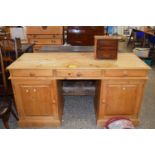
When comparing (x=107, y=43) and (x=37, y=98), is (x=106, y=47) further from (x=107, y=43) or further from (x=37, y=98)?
(x=37, y=98)

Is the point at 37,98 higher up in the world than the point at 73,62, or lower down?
lower down

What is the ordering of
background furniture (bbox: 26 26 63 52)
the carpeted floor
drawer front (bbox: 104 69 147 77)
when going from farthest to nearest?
background furniture (bbox: 26 26 63 52), the carpeted floor, drawer front (bbox: 104 69 147 77)

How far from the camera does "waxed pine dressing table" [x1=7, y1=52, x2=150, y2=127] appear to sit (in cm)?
156

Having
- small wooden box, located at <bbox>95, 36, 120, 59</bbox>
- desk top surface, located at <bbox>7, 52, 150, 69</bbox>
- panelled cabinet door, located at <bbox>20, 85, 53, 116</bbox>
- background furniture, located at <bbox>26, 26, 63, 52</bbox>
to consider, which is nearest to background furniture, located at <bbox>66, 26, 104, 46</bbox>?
A: background furniture, located at <bbox>26, 26, 63, 52</bbox>

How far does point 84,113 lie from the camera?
7.02 feet

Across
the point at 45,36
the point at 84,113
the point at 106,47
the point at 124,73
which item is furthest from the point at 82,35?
the point at 124,73

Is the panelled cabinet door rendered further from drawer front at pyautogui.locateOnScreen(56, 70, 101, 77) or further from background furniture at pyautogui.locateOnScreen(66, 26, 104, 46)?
background furniture at pyautogui.locateOnScreen(66, 26, 104, 46)

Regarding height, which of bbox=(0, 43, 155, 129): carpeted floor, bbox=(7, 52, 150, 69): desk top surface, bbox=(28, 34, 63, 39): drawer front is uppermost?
bbox=(28, 34, 63, 39): drawer front

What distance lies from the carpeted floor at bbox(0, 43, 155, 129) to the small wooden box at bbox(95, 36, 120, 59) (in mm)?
802

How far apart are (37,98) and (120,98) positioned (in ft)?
2.85

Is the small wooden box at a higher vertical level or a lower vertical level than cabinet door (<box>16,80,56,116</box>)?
higher
